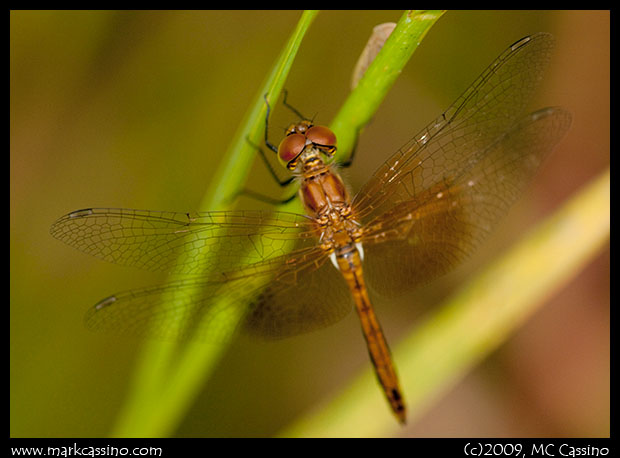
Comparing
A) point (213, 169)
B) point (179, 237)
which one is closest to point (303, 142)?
point (179, 237)

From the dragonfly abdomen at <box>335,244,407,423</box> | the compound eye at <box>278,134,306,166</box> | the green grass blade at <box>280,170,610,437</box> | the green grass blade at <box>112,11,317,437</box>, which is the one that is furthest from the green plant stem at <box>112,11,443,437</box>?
the green grass blade at <box>280,170,610,437</box>

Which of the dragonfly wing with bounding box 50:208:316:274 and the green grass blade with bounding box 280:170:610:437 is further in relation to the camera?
the green grass blade with bounding box 280:170:610:437

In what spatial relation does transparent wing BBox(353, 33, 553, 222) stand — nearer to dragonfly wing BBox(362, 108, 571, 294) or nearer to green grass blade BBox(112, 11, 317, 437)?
dragonfly wing BBox(362, 108, 571, 294)

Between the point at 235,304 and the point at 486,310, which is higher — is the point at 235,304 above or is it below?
above

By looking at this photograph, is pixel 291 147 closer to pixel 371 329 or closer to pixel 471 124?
pixel 471 124
